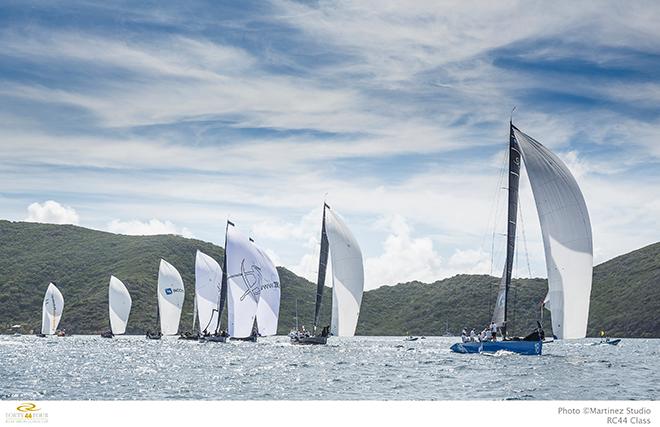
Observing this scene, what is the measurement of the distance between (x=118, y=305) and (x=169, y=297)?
333 inches

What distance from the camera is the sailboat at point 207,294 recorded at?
66.1 meters

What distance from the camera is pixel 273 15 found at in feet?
Result: 47.2

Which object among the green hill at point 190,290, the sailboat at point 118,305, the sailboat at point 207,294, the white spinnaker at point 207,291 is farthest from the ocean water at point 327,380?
the sailboat at point 118,305

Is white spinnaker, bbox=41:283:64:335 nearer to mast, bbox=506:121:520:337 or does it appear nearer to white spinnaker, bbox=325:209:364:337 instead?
white spinnaker, bbox=325:209:364:337

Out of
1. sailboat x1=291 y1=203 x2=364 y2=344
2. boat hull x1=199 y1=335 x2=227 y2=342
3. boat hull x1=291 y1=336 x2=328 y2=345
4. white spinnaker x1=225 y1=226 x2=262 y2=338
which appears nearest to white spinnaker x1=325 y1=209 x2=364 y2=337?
sailboat x1=291 y1=203 x2=364 y2=344

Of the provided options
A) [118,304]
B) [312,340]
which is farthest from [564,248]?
[118,304]

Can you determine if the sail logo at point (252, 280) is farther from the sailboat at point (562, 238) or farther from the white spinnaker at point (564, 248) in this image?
the white spinnaker at point (564, 248)

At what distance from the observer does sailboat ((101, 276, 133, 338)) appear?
7769cm

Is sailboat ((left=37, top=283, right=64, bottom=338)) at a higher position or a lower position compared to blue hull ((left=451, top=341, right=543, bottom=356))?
higher

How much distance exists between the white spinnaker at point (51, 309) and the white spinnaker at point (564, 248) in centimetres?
4533

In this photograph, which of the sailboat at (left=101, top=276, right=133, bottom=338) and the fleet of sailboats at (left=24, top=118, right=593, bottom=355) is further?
the sailboat at (left=101, top=276, right=133, bottom=338)
